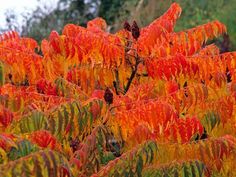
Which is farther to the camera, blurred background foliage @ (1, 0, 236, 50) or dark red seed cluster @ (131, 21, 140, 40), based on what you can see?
blurred background foliage @ (1, 0, 236, 50)

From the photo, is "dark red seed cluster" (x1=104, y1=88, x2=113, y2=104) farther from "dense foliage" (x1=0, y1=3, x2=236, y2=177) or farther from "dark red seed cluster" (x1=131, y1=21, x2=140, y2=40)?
"dark red seed cluster" (x1=131, y1=21, x2=140, y2=40)

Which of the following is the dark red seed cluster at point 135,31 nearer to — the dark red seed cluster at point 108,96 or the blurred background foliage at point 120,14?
the dark red seed cluster at point 108,96

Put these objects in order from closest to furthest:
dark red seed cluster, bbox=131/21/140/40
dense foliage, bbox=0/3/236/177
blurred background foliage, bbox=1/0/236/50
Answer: dense foliage, bbox=0/3/236/177 < dark red seed cluster, bbox=131/21/140/40 < blurred background foliage, bbox=1/0/236/50

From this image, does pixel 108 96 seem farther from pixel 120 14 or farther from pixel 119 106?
pixel 120 14

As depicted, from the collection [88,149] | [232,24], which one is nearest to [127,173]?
[88,149]

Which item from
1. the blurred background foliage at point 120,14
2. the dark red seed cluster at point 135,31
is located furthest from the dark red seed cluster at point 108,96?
the blurred background foliage at point 120,14

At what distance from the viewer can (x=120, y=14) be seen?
21000 millimetres

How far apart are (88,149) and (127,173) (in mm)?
341

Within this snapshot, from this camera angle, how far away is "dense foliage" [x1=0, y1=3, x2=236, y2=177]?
11.8ft

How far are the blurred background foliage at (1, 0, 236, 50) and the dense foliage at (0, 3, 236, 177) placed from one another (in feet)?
35.2

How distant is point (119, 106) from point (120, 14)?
1685 centimetres

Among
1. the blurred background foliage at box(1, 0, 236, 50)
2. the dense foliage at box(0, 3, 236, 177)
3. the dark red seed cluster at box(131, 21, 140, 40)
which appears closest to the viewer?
the dense foliage at box(0, 3, 236, 177)

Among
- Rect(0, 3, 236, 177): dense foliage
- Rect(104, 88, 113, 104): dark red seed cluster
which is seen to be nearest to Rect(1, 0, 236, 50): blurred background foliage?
Rect(0, 3, 236, 177): dense foliage

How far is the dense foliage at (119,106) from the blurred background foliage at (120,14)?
10.7m
